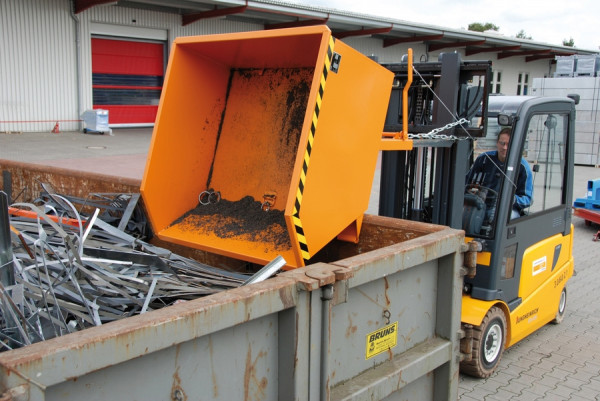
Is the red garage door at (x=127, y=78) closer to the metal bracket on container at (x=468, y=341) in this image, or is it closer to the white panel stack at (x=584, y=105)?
the white panel stack at (x=584, y=105)

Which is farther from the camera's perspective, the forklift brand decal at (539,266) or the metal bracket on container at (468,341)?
the forklift brand decal at (539,266)

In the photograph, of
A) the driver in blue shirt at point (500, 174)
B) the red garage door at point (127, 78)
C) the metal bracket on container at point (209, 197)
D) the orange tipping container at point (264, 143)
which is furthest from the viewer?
the red garage door at point (127, 78)

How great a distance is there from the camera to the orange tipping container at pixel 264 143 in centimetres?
294

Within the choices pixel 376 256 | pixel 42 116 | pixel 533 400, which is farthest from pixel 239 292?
pixel 42 116

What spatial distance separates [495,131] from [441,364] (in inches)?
93.4

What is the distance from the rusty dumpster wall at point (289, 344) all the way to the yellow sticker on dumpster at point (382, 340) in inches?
0.5

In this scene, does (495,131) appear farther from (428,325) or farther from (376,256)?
(376,256)

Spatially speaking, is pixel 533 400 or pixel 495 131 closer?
pixel 533 400

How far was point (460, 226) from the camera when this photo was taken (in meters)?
4.38

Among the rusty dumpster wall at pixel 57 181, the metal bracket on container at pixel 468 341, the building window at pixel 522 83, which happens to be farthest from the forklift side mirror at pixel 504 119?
the building window at pixel 522 83

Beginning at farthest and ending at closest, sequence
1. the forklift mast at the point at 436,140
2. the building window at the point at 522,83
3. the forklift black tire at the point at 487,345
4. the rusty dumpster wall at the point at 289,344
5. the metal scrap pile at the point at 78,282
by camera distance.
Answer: the building window at the point at 522,83
the forklift black tire at the point at 487,345
the forklift mast at the point at 436,140
the metal scrap pile at the point at 78,282
the rusty dumpster wall at the point at 289,344

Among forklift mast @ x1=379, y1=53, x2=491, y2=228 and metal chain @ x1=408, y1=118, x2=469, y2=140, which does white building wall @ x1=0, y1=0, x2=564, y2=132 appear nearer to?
forklift mast @ x1=379, y1=53, x2=491, y2=228

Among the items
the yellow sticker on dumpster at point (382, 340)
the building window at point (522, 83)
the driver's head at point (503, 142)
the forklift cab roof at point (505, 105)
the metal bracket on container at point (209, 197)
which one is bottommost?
the yellow sticker on dumpster at point (382, 340)

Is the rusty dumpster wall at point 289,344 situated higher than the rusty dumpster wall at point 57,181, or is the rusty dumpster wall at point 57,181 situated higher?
the rusty dumpster wall at point 57,181
